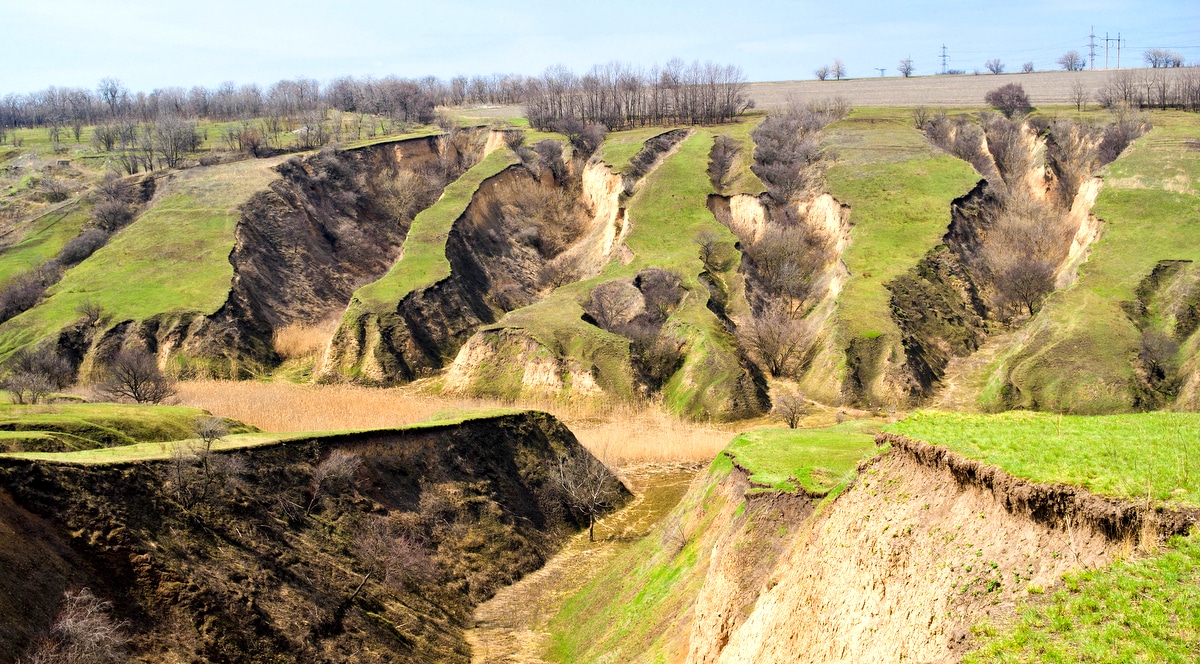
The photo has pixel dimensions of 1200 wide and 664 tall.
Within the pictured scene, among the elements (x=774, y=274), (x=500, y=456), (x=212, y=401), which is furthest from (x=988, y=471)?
(x=774, y=274)

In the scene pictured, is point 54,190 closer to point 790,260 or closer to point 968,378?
point 790,260

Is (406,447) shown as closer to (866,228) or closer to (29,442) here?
(29,442)

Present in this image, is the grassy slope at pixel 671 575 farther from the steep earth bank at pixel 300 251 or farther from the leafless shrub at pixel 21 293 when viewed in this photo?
the leafless shrub at pixel 21 293

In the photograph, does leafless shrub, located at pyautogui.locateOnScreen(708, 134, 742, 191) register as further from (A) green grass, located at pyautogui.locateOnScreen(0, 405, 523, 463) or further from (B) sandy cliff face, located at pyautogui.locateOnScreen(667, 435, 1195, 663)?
(B) sandy cliff face, located at pyautogui.locateOnScreen(667, 435, 1195, 663)

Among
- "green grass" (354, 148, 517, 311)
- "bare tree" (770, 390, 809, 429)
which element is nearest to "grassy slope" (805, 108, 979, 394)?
"bare tree" (770, 390, 809, 429)

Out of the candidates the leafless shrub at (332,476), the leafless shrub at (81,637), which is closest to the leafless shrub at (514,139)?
the leafless shrub at (332,476)

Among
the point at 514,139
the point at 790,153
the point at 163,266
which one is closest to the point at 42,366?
the point at 163,266
